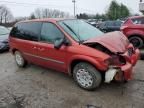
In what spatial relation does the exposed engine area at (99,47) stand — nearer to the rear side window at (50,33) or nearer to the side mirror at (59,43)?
the side mirror at (59,43)

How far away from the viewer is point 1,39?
1073 cm

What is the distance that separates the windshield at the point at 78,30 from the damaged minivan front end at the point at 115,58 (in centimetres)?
46

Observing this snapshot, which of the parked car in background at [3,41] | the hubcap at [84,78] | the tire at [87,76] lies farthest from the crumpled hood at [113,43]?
the parked car in background at [3,41]

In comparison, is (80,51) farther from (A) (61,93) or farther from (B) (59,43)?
(A) (61,93)

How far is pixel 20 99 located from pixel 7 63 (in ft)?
11.8

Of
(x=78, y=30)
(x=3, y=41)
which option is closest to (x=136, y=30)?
(x=78, y=30)

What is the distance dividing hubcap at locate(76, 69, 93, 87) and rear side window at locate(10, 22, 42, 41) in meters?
1.74

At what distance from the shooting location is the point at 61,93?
486 cm

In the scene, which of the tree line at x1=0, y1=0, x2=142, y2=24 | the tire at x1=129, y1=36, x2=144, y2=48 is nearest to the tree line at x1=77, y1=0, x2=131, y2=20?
the tree line at x1=0, y1=0, x2=142, y2=24

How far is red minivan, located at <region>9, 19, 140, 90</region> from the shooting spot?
14.4ft

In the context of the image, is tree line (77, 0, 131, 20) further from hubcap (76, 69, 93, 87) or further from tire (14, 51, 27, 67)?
hubcap (76, 69, 93, 87)

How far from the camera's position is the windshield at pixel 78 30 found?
16.7 feet

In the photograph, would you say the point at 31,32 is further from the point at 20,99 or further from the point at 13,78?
the point at 20,99

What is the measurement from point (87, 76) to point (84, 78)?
0.11 metres
